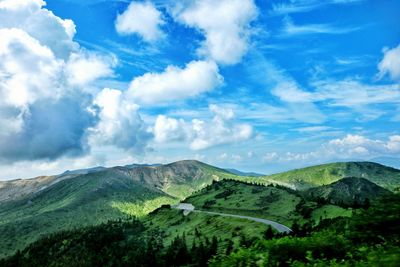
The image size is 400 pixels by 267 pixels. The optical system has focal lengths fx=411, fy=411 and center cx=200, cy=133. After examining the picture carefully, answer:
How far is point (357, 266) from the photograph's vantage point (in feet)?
58.2

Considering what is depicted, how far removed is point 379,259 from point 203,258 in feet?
595

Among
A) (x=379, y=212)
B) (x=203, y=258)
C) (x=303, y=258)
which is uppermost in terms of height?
(x=379, y=212)

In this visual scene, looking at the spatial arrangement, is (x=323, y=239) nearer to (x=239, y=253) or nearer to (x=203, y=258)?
(x=239, y=253)

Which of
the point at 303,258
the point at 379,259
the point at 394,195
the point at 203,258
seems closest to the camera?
the point at 379,259

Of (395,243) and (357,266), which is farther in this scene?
(395,243)

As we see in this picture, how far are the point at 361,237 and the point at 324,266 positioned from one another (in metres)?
9.17

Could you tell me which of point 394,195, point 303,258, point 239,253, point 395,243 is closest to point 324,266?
point 303,258

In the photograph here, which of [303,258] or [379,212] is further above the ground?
[379,212]

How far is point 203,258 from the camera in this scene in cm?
19088

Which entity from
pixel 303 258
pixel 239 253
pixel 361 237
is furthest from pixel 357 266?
pixel 361 237

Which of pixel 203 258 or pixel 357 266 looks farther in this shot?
pixel 203 258

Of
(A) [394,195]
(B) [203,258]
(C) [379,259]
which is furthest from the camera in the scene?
(B) [203,258]

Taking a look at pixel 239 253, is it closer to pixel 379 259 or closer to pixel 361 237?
pixel 379 259

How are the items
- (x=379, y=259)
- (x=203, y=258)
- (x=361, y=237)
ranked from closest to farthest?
(x=379, y=259) → (x=361, y=237) → (x=203, y=258)
